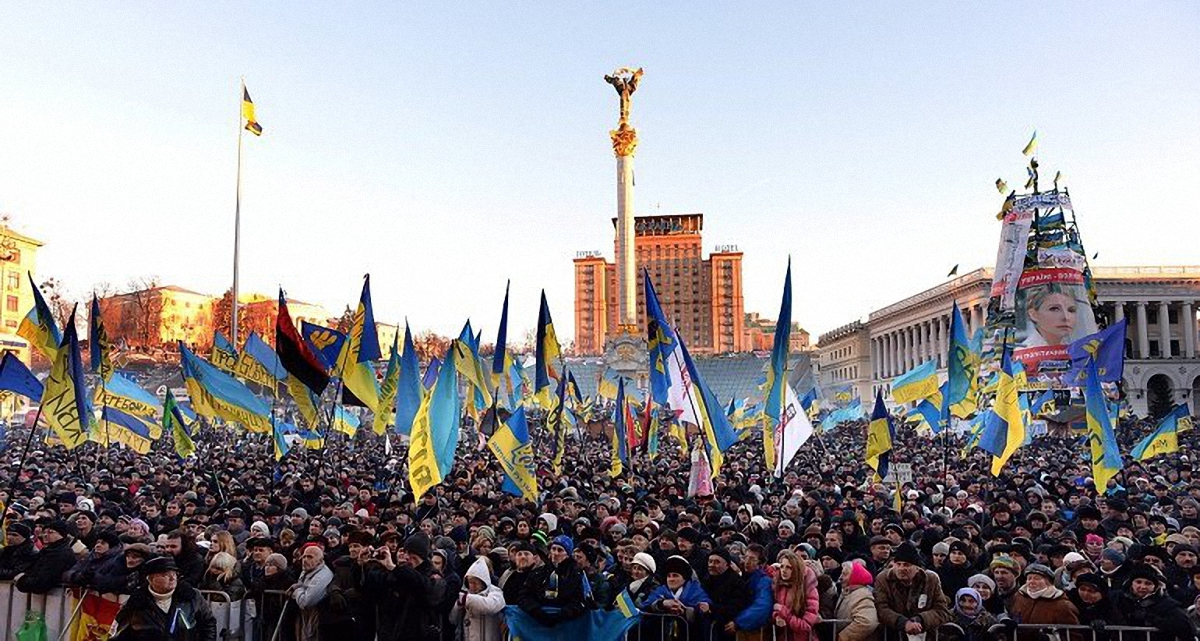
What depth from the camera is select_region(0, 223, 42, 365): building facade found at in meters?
69.8

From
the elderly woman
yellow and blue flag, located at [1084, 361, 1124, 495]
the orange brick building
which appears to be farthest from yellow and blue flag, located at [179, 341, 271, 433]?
the orange brick building

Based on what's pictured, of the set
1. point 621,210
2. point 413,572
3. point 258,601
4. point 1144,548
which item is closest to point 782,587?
point 413,572

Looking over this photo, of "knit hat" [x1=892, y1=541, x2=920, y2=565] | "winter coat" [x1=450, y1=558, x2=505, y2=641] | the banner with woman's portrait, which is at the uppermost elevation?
the banner with woman's portrait

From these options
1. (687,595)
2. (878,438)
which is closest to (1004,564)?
(687,595)

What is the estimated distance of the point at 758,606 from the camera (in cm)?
644

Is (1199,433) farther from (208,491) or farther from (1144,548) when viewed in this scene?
(208,491)

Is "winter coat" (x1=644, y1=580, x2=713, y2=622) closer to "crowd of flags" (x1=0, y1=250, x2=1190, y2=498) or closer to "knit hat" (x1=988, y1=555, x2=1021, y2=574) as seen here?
"knit hat" (x1=988, y1=555, x2=1021, y2=574)

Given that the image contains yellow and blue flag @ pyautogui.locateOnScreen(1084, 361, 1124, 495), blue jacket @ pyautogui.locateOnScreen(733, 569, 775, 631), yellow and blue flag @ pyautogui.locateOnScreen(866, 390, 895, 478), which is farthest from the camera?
yellow and blue flag @ pyautogui.locateOnScreen(866, 390, 895, 478)

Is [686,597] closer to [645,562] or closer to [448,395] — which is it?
[645,562]

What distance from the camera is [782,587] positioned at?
648 cm

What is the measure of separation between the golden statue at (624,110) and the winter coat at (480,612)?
238 feet

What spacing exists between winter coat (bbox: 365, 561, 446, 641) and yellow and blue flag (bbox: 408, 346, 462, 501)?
2.88m

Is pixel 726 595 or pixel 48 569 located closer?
pixel 726 595

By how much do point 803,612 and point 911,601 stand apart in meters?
0.74
